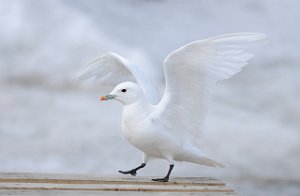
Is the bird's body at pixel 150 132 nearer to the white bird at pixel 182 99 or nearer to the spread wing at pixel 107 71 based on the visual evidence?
the white bird at pixel 182 99

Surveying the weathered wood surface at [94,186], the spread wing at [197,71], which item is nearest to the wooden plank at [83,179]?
the weathered wood surface at [94,186]

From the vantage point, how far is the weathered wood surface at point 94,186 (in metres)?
2.01

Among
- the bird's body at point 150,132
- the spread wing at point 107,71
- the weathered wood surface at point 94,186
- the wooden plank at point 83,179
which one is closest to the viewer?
the weathered wood surface at point 94,186

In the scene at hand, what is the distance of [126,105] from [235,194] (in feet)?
1.88

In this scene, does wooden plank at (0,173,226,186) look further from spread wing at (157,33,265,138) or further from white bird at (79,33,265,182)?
spread wing at (157,33,265,138)

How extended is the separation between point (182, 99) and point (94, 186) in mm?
564

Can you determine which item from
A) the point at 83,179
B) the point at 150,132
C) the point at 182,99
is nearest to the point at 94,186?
the point at 83,179

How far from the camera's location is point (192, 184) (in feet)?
7.54

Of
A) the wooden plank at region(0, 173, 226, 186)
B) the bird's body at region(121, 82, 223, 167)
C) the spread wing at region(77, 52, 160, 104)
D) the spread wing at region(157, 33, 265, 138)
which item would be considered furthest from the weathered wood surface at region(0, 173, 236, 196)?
the spread wing at region(77, 52, 160, 104)

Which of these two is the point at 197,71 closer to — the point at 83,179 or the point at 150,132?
the point at 150,132

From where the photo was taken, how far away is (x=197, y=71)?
2.38 metres

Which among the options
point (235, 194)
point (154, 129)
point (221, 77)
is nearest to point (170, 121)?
point (154, 129)

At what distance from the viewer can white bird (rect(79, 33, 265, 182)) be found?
2320 millimetres

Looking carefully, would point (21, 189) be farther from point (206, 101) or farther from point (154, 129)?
point (206, 101)
